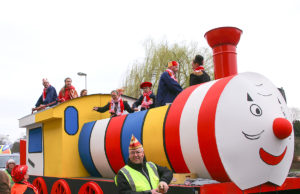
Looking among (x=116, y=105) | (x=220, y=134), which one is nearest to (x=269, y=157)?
(x=220, y=134)

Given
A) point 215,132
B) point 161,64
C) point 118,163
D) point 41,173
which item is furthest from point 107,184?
point 161,64

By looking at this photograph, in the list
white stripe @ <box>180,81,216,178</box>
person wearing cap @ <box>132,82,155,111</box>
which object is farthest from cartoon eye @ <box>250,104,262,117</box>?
person wearing cap @ <box>132,82,155,111</box>

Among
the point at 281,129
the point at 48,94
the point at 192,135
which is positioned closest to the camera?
the point at 281,129

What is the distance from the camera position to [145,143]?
13.8 feet

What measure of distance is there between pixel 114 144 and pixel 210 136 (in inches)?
76.8

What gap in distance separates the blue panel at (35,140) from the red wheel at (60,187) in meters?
1.16

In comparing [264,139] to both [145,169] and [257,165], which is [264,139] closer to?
[257,165]

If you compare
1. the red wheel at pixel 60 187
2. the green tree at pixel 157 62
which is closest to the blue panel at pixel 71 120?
the red wheel at pixel 60 187

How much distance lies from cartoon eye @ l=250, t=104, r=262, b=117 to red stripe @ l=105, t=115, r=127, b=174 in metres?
1.99

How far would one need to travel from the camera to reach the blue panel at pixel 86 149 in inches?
222

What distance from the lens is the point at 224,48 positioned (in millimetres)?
4449

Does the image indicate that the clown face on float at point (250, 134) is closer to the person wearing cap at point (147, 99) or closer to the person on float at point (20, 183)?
the person on float at point (20, 183)

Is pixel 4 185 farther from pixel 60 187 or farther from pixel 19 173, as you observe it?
pixel 60 187

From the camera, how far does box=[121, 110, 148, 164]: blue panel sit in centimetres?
444
